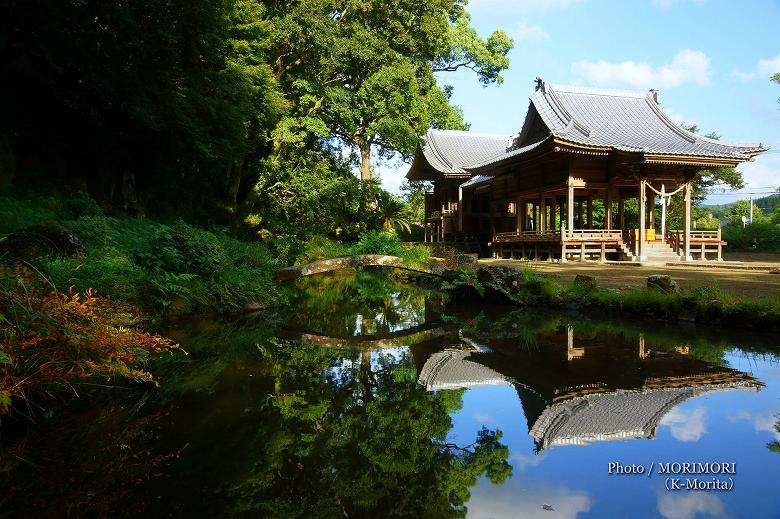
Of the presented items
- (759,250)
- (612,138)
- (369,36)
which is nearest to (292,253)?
(369,36)

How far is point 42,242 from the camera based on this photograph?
745cm

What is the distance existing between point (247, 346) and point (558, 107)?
1704 centimetres

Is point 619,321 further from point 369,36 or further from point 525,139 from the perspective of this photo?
point 369,36

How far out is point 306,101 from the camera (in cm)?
2244

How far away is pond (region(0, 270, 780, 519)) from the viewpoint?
2.57 m

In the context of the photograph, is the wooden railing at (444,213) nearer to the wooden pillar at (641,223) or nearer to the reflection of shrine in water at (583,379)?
the wooden pillar at (641,223)

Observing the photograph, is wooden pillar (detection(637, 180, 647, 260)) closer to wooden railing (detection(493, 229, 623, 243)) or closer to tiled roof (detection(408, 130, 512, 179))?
wooden railing (detection(493, 229, 623, 243))

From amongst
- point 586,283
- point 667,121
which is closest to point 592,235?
point 667,121

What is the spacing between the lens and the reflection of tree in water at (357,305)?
826 centimetres

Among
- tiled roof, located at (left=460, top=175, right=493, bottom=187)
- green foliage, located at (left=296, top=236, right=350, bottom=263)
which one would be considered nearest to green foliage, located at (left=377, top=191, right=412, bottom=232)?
tiled roof, located at (left=460, top=175, right=493, bottom=187)

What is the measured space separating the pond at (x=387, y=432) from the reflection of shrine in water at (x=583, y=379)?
2cm

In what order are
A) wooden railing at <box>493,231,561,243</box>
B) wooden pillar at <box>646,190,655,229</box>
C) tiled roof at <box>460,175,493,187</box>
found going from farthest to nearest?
1. tiled roof at <box>460,175,493,187</box>
2. wooden pillar at <box>646,190,655,229</box>
3. wooden railing at <box>493,231,561,243</box>

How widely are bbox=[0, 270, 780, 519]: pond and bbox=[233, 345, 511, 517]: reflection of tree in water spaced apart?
13 mm

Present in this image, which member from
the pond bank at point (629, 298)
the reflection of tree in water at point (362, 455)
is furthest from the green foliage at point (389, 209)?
the reflection of tree in water at point (362, 455)
